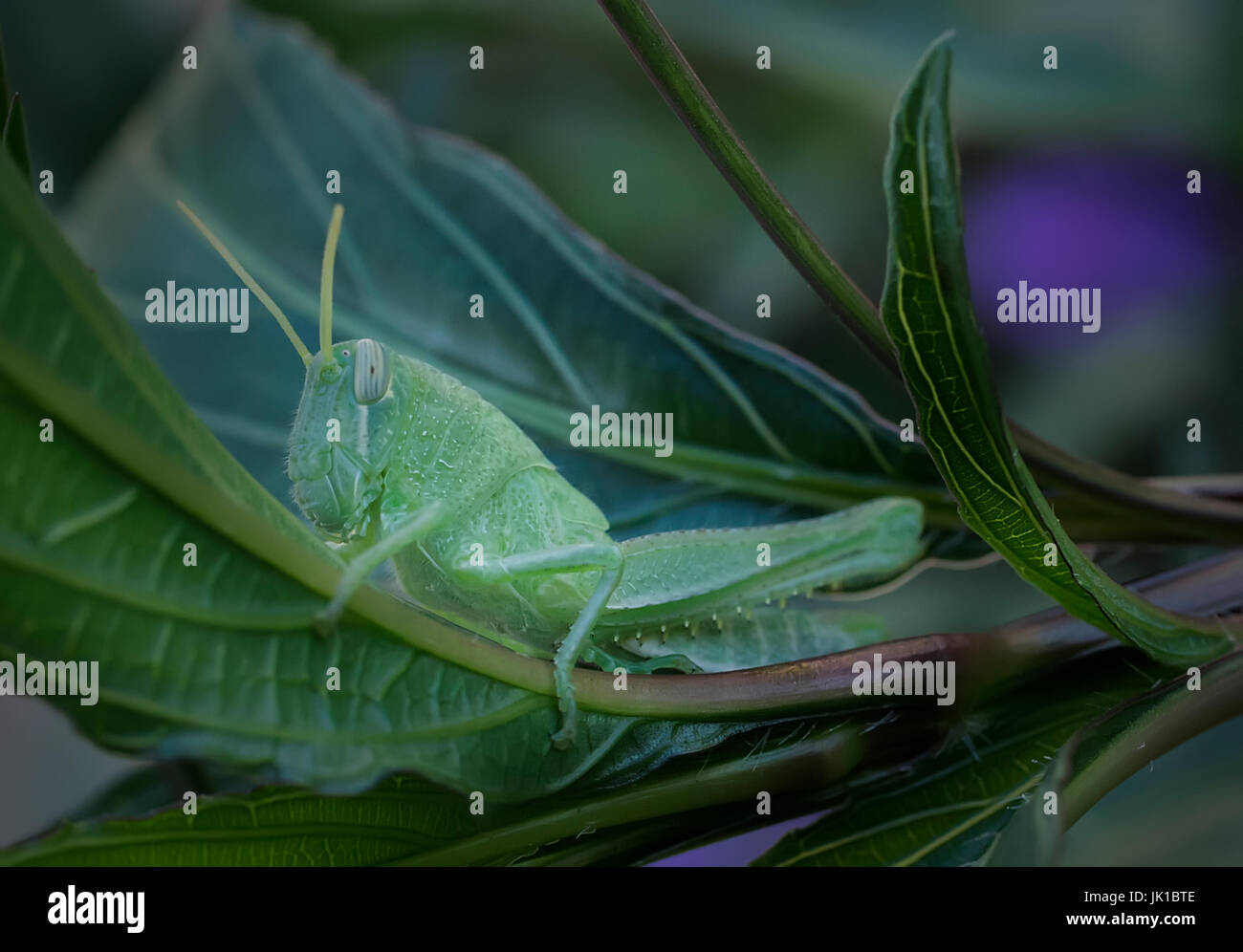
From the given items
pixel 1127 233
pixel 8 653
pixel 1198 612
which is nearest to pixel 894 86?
pixel 1127 233

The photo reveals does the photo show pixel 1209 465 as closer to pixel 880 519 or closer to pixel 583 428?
pixel 880 519

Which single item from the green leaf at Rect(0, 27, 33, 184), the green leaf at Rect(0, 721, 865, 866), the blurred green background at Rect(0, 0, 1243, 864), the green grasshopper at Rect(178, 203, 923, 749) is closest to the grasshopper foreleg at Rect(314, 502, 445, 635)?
the green grasshopper at Rect(178, 203, 923, 749)

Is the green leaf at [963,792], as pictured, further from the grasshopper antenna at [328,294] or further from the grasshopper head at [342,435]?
the grasshopper antenna at [328,294]

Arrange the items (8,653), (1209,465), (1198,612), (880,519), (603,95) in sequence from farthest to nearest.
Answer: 1. (603,95)
2. (1209,465)
3. (880,519)
4. (1198,612)
5. (8,653)

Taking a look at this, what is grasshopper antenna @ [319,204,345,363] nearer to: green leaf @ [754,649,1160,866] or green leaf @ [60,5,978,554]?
green leaf @ [60,5,978,554]

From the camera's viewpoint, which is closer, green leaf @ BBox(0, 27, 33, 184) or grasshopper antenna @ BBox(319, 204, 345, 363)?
green leaf @ BBox(0, 27, 33, 184)

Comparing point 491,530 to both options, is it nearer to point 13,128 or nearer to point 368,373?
point 368,373

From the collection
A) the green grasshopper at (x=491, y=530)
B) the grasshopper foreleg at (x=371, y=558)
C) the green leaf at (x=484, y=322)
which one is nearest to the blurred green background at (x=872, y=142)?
the green leaf at (x=484, y=322)
